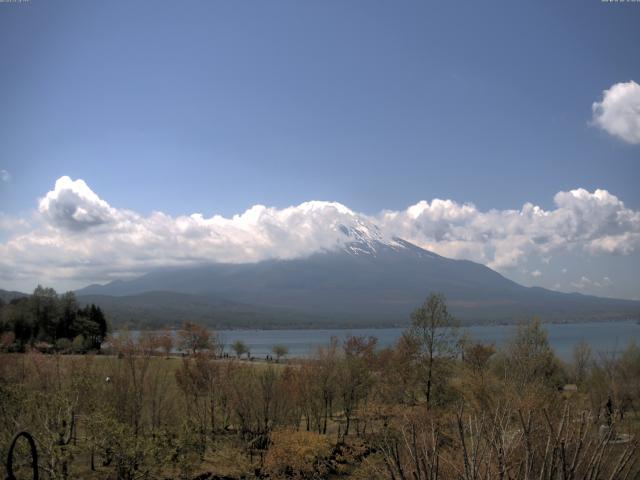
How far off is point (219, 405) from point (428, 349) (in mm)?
16112

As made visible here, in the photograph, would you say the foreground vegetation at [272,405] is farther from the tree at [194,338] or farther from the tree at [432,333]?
the tree at [194,338]

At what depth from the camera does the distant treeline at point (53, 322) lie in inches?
3447

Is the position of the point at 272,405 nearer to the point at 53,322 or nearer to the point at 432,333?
the point at 432,333

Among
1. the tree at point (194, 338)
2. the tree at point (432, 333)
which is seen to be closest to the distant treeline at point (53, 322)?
the tree at point (194, 338)

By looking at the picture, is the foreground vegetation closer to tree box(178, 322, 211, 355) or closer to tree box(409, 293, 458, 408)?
tree box(409, 293, 458, 408)

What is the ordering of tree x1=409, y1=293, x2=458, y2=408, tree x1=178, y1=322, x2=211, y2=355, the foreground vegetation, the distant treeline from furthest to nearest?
the distant treeline, tree x1=178, y1=322, x2=211, y2=355, tree x1=409, y1=293, x2=458, y2=408, the foreground vegetation

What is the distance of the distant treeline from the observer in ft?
287

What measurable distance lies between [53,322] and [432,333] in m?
80.2

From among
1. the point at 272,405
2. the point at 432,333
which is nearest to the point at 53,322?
the point at 272,405

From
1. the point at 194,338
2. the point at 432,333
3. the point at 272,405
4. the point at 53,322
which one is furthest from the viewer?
the point at 53,322

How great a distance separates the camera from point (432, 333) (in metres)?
37.6

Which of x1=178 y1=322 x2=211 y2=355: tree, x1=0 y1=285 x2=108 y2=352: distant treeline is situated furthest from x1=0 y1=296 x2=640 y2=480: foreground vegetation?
x1=0 y1=285 x2=108 y2=352: distant treeline

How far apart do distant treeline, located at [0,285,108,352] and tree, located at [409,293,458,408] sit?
65.9 meters

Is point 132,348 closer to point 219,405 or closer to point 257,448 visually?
point 219,405
